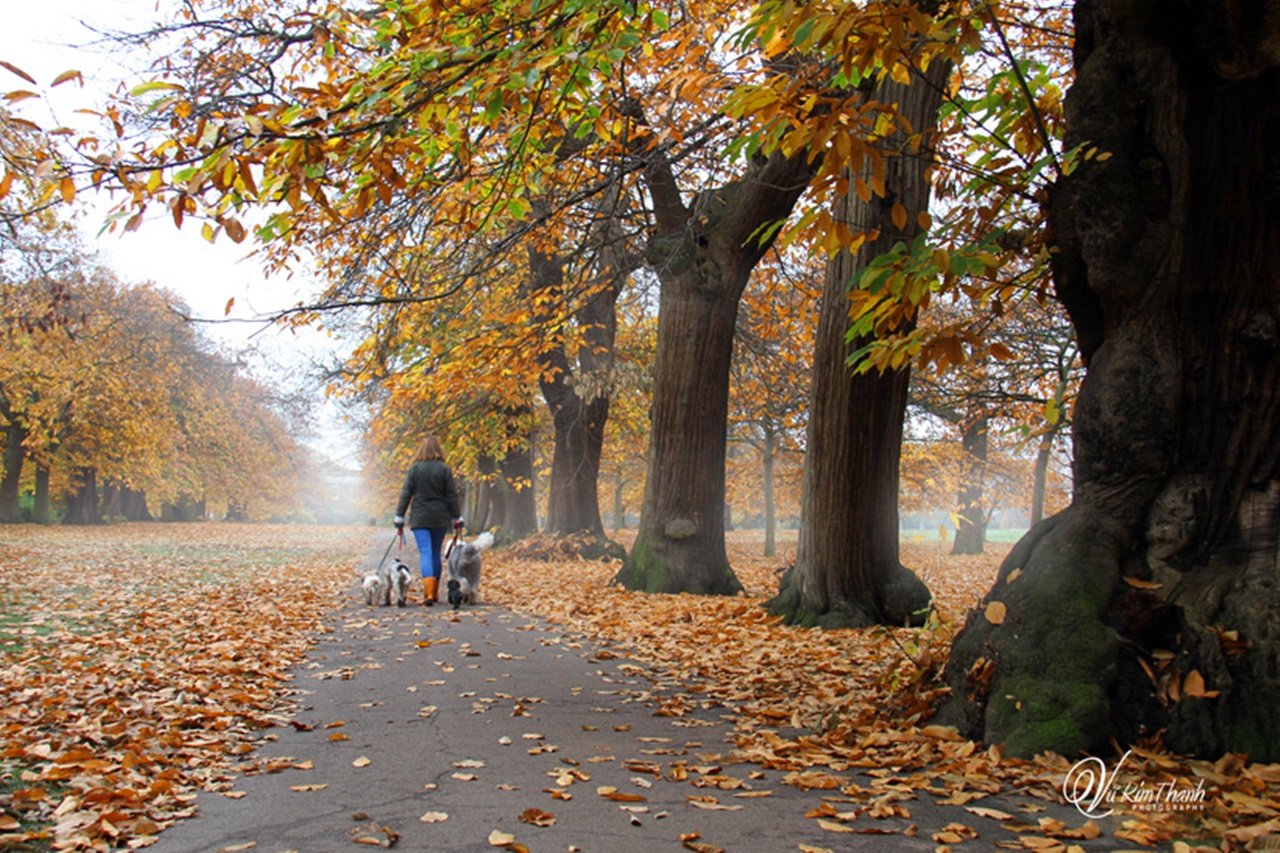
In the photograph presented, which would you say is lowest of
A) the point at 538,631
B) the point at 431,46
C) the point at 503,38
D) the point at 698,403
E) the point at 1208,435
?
the point at 538,631

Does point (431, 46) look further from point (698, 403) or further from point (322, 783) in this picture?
point (698, 403)

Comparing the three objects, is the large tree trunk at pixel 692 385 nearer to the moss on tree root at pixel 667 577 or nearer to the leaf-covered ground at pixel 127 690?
the moss on tree root at pixel 667 577

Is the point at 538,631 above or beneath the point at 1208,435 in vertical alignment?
beneath

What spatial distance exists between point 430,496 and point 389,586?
1368 mm

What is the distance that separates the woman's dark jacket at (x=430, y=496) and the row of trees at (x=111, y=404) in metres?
9.14

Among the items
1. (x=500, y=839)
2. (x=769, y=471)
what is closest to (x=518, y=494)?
(x=769, y=471)

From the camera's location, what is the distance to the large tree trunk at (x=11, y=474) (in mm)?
32156

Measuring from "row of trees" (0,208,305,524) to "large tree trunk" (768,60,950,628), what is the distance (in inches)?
551

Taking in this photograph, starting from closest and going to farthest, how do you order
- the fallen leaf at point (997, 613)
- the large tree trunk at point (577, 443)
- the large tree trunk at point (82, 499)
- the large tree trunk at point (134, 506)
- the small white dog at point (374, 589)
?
the fallen leaf at point (997, 613)
the small white dog at point (374, 589)
the large tree trunk at point (577, 443)
the large tree trunk at point (82, 499)
the large tree trunk at point (134, 506)

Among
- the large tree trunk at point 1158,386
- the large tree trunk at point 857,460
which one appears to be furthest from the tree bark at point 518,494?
the large tree trunk at point 1158,386

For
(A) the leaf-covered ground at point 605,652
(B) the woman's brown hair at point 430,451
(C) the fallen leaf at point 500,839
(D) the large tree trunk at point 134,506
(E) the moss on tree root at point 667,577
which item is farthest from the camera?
(D) the large tree trunk at point 134,506

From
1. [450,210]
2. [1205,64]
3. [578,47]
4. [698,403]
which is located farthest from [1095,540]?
[698,403]

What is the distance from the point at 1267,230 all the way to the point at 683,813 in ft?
12.9

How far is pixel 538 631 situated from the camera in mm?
8805
